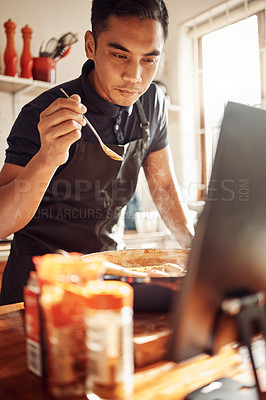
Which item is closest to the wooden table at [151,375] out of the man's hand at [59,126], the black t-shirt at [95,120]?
the man's hand at [59,126]

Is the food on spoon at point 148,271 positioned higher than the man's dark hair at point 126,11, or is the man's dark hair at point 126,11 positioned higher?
the man's dark hair at point 126,11

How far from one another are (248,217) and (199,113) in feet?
10.7

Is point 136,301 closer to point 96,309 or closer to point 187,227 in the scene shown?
point 96,309

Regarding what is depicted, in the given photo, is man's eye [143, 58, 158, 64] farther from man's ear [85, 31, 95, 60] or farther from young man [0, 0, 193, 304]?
man's ear [85, 31, 95, 60]

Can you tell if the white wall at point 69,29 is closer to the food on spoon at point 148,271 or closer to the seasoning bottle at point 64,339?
the food on spoon at point 148,271

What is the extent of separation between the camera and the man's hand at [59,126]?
97cm

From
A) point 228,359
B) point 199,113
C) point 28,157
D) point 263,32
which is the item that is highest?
point 263,32

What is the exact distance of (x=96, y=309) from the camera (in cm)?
47

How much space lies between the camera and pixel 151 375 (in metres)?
0.59

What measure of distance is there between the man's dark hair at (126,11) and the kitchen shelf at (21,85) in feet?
4.43

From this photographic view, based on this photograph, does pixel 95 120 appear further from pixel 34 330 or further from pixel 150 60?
pixel 34 330

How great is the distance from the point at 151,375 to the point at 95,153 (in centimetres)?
107

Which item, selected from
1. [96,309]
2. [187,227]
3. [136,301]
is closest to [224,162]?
[96,309]

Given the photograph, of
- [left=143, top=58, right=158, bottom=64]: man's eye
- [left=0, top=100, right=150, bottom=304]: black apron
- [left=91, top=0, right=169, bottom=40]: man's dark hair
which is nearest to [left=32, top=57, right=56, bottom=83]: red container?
[left=0, top=100, right=150, bottom=304]: black apron
